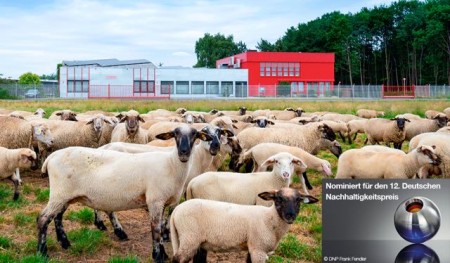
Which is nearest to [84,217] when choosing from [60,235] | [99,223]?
[99,223]

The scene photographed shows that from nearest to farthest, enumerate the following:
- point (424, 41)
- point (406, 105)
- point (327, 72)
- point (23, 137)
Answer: point (23, 137) < point (406, 105) < point (327, 72) < point (424, 41)

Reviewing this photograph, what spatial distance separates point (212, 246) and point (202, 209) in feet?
1.50

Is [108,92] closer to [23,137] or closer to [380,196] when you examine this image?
[23,137]

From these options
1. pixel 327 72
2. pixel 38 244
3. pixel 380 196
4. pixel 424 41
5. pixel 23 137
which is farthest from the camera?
pixel 424 41

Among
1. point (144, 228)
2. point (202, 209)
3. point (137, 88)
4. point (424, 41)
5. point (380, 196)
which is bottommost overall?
point (144, 228)

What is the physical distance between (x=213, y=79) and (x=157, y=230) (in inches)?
2462

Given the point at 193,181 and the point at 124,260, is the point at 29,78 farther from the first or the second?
the point at 124,260

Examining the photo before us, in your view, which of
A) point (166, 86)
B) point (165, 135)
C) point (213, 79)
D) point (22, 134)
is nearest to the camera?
point (165, 135)

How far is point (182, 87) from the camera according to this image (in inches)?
2697

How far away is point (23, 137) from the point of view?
1295 cm

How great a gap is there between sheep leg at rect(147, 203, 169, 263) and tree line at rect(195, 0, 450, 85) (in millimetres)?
82423

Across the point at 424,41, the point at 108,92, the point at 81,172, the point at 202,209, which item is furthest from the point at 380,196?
the point at 424,41

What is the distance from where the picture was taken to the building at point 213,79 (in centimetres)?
5788

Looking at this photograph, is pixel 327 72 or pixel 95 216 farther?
pixel 327 72
